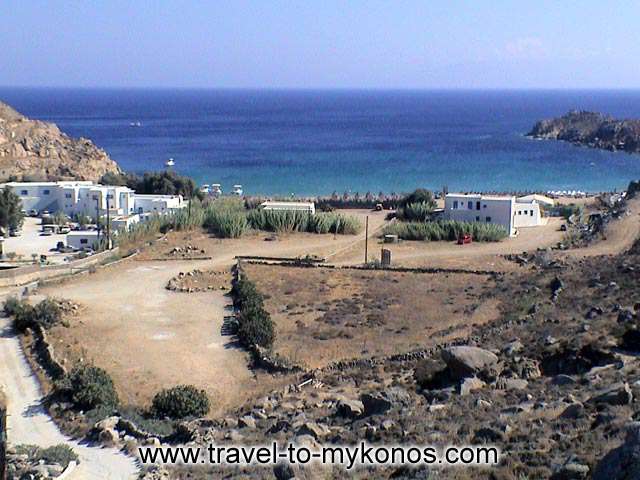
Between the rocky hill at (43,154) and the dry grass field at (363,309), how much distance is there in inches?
1528

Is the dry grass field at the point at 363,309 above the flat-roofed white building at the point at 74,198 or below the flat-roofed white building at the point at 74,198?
below

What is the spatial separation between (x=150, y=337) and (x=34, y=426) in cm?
784

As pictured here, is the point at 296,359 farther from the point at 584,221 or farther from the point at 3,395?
the point at 584,221

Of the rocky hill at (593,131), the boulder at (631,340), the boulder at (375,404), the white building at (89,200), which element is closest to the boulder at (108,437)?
the boulder at (375,404)

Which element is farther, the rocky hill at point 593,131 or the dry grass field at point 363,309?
the rocky hill at point 593,131

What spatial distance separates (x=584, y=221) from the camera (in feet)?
164

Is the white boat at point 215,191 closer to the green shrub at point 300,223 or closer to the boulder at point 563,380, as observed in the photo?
the green shrub at point 300,223

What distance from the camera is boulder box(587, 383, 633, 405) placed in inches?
535

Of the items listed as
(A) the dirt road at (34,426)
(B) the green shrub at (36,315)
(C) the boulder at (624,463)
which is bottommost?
(A) the dirt road at (34,426)

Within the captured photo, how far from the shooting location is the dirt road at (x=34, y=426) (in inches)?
610

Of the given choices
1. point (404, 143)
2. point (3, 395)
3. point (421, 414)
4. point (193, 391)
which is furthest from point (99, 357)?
point (404, 143)

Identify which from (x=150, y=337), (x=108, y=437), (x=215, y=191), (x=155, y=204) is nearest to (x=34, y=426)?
(x=108, y=437)

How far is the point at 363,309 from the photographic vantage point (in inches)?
1158

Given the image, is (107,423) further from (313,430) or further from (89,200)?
(89,200)
